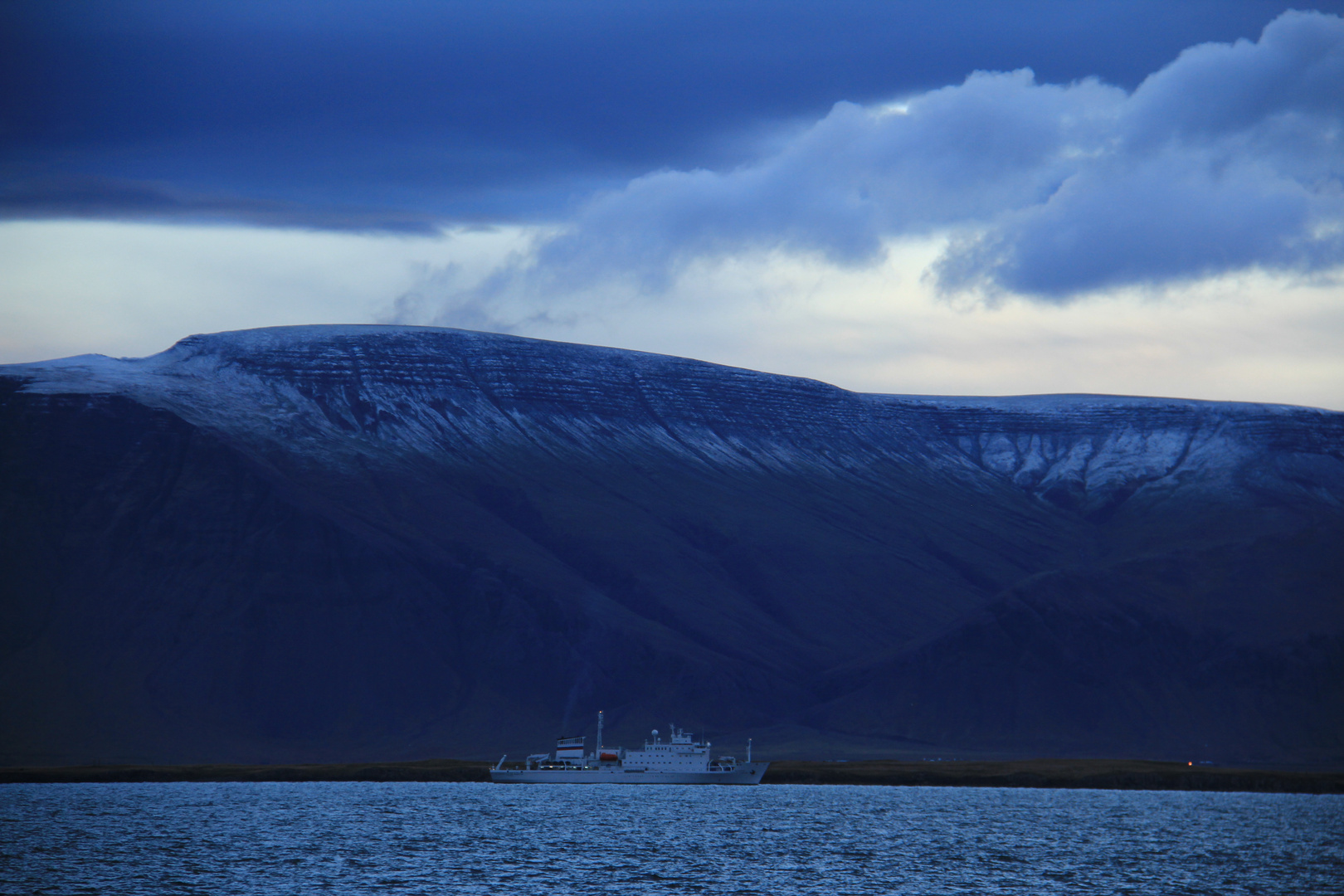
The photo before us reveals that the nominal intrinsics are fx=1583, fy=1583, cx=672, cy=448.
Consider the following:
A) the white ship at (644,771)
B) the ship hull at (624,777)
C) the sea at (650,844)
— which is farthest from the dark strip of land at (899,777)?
the sea at (650,844)

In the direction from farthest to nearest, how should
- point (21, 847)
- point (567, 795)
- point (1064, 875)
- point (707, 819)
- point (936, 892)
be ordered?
point (567, 795), point (707, 819), point (21, 847), point (1064, 875), point (936, 892)

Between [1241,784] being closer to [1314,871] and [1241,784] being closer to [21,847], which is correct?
[1314,871]

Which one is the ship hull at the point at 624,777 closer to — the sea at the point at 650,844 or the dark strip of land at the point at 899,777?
the dark strip of land at the point at 899,777

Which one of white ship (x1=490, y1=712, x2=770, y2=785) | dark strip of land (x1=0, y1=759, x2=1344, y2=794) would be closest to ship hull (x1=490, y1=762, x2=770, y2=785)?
white ship (x1=490, y1=712, x2=770, y2=785)

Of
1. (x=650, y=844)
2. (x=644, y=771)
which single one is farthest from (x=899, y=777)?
(x=650, y=844)

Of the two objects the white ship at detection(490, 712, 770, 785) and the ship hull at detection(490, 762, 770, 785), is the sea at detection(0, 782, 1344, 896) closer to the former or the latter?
the ship hull at detection(490, 762, 770, 785)

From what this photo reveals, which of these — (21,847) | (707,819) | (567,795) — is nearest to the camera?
(21,847)

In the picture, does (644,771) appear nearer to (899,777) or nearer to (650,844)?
(899,777)

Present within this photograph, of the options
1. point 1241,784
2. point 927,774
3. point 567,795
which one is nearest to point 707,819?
point 567,795
